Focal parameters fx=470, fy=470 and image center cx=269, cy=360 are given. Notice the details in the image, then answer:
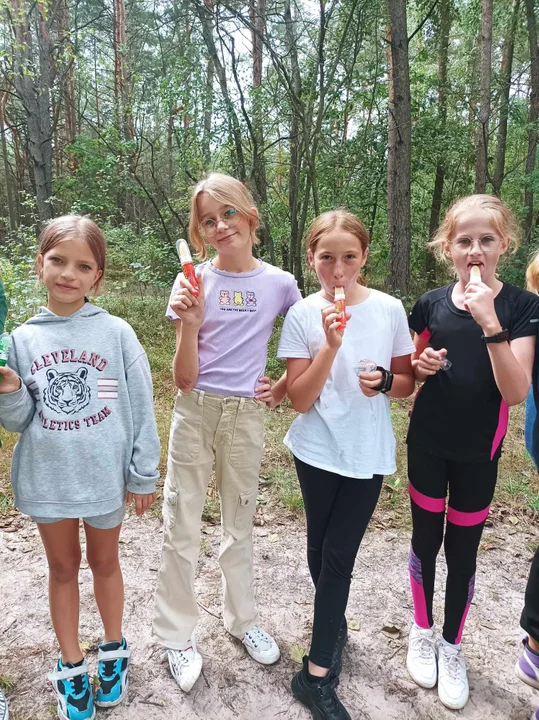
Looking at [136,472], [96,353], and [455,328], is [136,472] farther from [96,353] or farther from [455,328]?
[455,328]

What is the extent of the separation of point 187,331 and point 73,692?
5.11ft

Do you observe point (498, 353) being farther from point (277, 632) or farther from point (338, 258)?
point (277, 632)

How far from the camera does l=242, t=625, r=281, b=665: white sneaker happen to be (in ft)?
7.42

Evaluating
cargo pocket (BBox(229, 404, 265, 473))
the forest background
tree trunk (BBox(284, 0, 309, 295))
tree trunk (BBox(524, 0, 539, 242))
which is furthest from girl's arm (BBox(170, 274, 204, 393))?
tree trunk (BBox(524, 0, 539, 242))

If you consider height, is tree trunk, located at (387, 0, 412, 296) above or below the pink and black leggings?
above

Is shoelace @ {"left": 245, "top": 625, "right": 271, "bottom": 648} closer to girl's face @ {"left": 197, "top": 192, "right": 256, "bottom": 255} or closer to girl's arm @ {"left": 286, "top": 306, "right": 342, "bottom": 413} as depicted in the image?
girl's arm @ {"left": 286, "top": 306, "right": 342, "bottom": 413}

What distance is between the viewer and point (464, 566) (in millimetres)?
2068

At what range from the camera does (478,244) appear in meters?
1.85

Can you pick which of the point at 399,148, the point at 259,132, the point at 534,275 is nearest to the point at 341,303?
the point at 534,275

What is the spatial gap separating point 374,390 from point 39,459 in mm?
1297

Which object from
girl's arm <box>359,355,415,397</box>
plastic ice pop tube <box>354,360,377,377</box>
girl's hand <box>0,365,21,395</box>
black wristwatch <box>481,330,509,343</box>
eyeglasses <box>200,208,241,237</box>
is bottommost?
girl's arm <box>359,355,415,397</box>

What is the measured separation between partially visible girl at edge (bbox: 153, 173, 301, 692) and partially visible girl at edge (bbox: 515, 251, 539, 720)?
1083 mm

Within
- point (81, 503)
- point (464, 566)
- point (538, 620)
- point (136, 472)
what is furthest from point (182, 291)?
point (538, 620)

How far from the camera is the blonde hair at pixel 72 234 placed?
5.92ft
